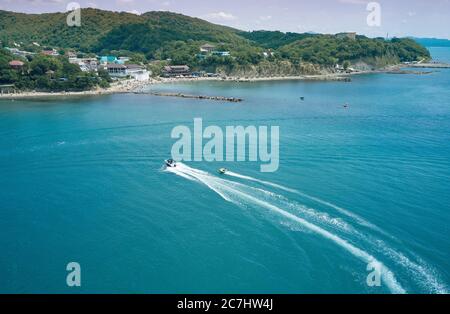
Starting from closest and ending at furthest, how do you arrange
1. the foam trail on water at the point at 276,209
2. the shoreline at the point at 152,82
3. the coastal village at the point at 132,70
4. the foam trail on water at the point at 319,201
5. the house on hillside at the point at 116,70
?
the foam trail on water at the point at 276,209 < the foam trail on water at the point at 319,201 < the shoreline at the point at 152,82 < the coastal village at the point at 132,70 < the house on hillside at the point at 116,70

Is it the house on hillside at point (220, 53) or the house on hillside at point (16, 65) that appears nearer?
the house on hillside at point (16, 65)

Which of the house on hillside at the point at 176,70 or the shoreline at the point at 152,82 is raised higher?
the house on hillside at the point at 176,70

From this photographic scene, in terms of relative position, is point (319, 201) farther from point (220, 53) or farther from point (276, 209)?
point (220, 53)

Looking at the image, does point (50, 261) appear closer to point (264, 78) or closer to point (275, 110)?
point (275, 110)

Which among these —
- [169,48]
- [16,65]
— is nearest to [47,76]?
[16,65]

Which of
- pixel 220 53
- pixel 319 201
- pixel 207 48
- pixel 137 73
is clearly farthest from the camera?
pixel 207 48

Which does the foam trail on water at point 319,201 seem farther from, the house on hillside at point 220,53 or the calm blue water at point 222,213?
the house on hillside at point 220,53

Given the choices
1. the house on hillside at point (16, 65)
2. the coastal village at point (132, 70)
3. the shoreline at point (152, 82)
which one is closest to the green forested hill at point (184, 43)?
the coastal village at point (132, 70)

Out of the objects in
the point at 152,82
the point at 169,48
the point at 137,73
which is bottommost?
the point at 152,82
